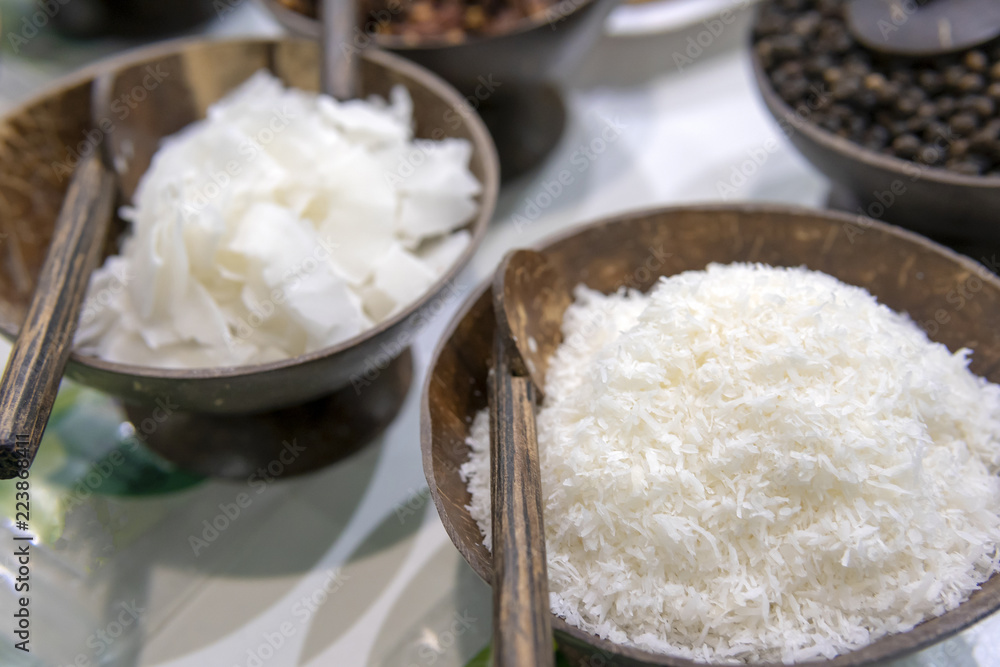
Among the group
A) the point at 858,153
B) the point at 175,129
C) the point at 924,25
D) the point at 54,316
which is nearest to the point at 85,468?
the point at 54,316

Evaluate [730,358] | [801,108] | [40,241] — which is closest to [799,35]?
[801,108]

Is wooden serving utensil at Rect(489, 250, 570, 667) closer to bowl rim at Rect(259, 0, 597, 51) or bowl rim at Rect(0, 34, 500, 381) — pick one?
bowl rim at Rect(0, 34, 500, 381)

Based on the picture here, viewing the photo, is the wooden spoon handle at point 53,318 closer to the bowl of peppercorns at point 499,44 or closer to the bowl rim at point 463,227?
the bowl rim at point 463,227

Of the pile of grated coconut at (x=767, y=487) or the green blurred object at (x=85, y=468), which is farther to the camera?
the green blurred object at (x=85, y=468)

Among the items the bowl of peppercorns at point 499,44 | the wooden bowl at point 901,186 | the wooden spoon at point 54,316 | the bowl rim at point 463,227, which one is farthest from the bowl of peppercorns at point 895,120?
the wooden spoon at point 54,316

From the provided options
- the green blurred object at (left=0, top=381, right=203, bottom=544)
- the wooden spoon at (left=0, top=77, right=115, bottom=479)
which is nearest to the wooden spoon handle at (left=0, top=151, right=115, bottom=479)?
the wooden spoon at (left=0, top=77, right=115, bottom=479)

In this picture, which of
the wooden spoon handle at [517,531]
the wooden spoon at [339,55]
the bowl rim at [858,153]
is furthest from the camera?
the wooden spoon at [339,55]
